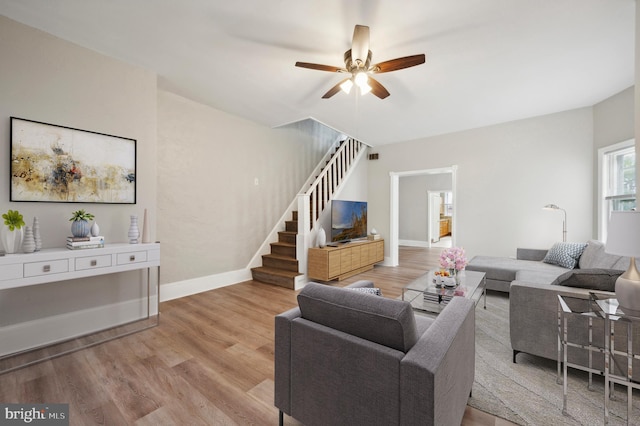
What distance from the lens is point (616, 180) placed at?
375 centimetres

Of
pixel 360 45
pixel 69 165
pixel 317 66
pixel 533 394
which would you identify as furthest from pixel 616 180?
pixel 69 165

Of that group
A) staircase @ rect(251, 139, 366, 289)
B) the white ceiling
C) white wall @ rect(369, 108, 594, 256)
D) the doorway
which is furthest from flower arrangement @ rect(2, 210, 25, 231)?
the doorway

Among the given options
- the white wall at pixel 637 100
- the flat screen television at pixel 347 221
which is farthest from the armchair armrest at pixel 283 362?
the flat screen television at pixel 347 221

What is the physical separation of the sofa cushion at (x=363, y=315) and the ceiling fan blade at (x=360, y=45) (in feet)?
6.32

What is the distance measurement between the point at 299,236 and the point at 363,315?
133 inches

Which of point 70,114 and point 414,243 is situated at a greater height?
point 70,114

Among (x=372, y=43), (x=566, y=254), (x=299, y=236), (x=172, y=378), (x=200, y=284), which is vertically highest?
(x=372, y=43)

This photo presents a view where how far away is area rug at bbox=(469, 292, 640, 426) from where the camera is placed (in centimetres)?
163

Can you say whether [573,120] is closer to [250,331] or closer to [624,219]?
[624,219]

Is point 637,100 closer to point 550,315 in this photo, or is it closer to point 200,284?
point 550,315

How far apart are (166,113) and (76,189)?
62.0 inches

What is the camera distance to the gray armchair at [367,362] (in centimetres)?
107

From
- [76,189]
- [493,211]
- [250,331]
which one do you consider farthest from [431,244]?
[76,189]

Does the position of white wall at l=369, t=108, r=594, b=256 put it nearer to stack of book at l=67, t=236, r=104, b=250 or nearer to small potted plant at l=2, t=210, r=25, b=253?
stack of book at l=67, t=236, r=104, b=250
